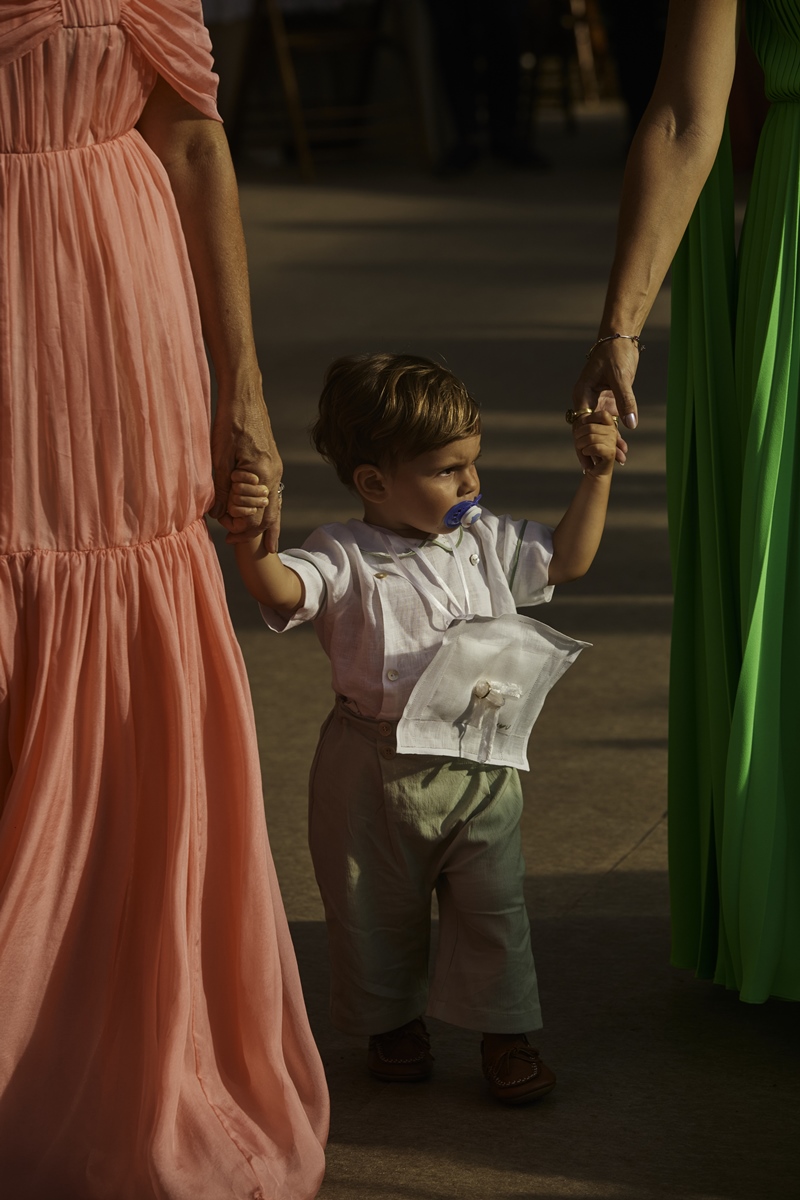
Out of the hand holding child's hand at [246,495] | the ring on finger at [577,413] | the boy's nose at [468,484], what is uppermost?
the hand holding child's hand at [246,495]

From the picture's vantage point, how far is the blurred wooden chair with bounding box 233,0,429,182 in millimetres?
11469

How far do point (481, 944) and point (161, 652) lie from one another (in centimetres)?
71

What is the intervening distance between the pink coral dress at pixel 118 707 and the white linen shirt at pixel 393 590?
0.27m

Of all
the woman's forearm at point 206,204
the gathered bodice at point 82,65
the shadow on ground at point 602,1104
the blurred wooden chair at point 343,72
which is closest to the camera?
the gathered bodice at point 82,65

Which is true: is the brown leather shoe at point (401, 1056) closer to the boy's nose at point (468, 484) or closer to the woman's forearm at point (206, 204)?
the boy's nose at point (468, 484)

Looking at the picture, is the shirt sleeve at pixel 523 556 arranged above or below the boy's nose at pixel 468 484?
below

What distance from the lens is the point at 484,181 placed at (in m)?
11.9

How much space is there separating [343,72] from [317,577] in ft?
37.3

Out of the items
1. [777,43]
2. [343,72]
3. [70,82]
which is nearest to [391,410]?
[70,82]

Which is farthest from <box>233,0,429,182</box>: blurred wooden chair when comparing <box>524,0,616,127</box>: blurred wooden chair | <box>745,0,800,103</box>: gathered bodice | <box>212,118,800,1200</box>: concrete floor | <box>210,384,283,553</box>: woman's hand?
<box>210,384,283,553</box>: woman's hand

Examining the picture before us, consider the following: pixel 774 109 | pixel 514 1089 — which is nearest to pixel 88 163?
pixel 774 109

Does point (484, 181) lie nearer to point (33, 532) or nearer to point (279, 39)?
point (279, 39)

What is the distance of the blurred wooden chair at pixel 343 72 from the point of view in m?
11.5

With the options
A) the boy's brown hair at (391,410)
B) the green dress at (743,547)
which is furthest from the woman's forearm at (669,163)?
the boy's brown hair at (391,410)
